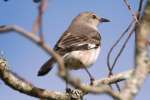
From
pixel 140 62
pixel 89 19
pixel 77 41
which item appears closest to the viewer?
pixel 140 62

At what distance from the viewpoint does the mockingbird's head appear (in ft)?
31.0

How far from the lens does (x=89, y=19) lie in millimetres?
9648

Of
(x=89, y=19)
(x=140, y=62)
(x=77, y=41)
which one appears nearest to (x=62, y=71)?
(x=140, y=62)

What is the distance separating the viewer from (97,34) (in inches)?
320

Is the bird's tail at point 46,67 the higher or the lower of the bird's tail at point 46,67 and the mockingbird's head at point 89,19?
the higher

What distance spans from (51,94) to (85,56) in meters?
2.99

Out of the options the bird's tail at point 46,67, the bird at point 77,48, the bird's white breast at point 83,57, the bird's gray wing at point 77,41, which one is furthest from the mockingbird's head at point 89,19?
the bird's tail at point 46,67

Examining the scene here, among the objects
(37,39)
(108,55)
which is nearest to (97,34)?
(108,55)

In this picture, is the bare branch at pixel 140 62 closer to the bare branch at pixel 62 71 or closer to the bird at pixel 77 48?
the bare branch at pixel 62 71

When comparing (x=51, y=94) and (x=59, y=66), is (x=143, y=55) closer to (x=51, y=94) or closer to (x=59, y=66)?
(x=59, y=66)

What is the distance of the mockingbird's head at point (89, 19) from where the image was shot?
31.0 feet

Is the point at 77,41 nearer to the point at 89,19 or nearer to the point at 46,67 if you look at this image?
the point at 46,67

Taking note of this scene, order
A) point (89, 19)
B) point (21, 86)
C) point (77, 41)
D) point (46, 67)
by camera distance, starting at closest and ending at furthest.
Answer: point (21, 86)
point (46, 67)
point (77, 41)
point (89, 19)

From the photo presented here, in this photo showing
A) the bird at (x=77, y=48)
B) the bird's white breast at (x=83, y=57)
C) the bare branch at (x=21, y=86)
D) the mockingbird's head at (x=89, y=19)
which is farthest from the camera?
the mockingbird's head at (x=89, y=19)
